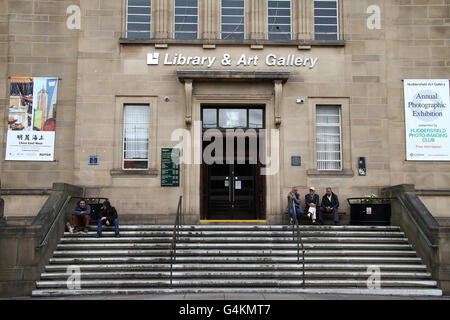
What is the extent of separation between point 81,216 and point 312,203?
7064 millimetres

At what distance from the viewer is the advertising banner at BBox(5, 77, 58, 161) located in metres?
15.8

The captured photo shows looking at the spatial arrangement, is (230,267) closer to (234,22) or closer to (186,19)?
(234,22)

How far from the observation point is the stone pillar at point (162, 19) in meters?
16.0

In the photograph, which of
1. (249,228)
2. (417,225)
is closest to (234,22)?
(249,228)

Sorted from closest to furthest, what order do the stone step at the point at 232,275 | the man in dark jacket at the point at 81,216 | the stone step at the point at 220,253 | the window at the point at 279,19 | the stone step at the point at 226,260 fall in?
the stone step at the point at 232,275
the stone step at the point at 226,260
the stone step at the point at 220,253
the man in dark jacket at the point at 81,216
the window at the point at 279,19

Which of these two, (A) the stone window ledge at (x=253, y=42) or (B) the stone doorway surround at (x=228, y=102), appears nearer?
(B) the stone doorway surround at (x=228, y=102)

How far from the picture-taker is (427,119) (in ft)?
52.7

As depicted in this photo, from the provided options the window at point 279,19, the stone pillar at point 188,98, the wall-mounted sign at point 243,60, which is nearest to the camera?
the stone pillar at point 188,98

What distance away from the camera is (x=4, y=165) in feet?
51.8

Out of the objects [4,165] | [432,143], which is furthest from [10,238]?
[432,143]

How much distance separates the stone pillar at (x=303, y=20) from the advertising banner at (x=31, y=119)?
8.69 metres

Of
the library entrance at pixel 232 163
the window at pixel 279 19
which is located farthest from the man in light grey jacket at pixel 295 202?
the window at pixel 279 19

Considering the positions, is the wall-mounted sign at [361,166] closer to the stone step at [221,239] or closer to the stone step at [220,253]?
the stone step at [221,239]

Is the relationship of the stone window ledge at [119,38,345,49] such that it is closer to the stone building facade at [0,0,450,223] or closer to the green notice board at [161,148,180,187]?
the stone building facade at [0,0,450,223]
